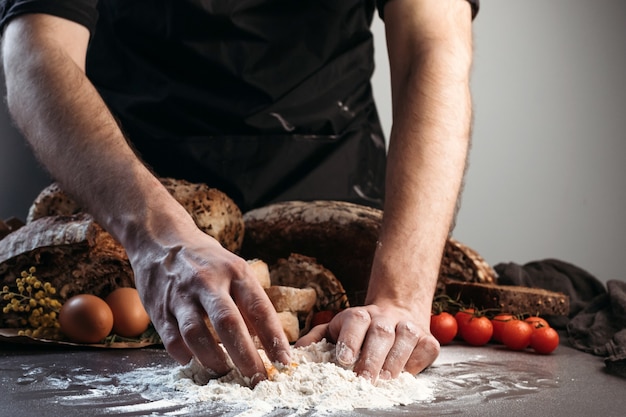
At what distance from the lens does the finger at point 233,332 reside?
1.03 m

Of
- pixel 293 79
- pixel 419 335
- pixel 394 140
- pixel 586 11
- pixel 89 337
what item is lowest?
pixel 89 337

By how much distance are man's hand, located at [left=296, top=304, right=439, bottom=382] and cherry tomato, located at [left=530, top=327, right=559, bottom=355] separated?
0.49m

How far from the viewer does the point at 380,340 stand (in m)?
1.17

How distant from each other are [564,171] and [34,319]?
2.51 meters

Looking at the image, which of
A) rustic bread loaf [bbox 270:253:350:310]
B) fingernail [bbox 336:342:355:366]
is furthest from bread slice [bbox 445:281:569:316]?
fingernail [bbox 336:342:355:366]

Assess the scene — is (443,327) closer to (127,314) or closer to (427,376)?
(427,376)

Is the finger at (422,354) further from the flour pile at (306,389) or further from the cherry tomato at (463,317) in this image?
the cherry tomato at (463,317)

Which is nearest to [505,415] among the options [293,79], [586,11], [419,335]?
[419,335]

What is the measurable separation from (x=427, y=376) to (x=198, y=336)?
45 centimetres

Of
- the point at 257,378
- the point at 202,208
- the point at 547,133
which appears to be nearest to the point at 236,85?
the point at 202,208

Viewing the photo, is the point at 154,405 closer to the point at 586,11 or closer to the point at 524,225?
the point at 524,225

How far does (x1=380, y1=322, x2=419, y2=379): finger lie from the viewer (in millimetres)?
1175

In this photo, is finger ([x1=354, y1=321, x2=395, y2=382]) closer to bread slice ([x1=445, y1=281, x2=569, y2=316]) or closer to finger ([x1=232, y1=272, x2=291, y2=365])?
finger ([x1=232, y1=272, x2=291, y2=365])

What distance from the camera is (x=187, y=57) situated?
2082 millimetres
